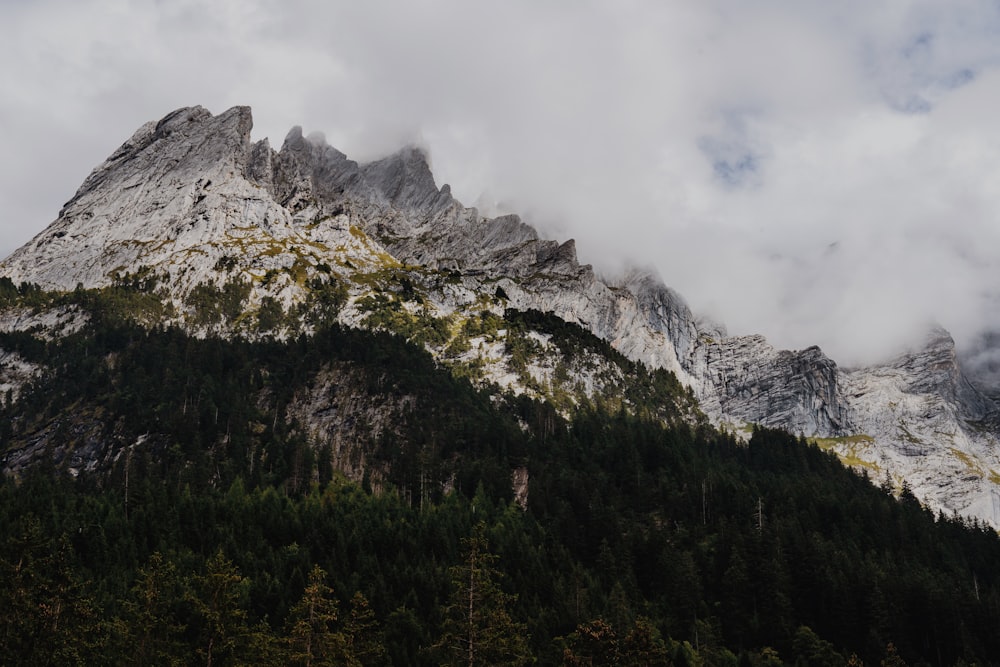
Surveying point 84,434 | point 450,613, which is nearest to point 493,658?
point 450,613

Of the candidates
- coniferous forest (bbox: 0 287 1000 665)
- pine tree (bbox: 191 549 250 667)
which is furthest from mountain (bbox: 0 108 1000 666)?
coniferous forest (bbox: 0 287 1000 665)

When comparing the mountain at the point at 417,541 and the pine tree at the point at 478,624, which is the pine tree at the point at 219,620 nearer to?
the mountain at the point at 417,541

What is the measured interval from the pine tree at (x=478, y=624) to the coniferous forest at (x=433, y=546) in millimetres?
166

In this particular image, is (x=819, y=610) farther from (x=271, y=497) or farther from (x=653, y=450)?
(x=271, y=497)

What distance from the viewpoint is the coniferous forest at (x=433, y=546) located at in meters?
60.2

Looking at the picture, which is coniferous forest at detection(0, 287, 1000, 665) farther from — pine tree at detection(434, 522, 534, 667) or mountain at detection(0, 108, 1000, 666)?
mountain at detection(0, 108, 1000, 666)

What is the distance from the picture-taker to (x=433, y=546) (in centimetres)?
12812

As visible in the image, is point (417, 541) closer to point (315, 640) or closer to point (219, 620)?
point (315, 640)

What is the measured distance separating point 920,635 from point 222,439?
13340 cm

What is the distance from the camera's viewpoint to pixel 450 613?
5819 centimetres

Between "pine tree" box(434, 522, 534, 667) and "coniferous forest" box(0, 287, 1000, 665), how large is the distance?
0.17m

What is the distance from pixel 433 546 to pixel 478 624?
242 feet

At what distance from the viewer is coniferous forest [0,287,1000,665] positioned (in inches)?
2370

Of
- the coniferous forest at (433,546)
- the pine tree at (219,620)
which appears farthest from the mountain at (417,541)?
the coniferous forest at (433,546)
